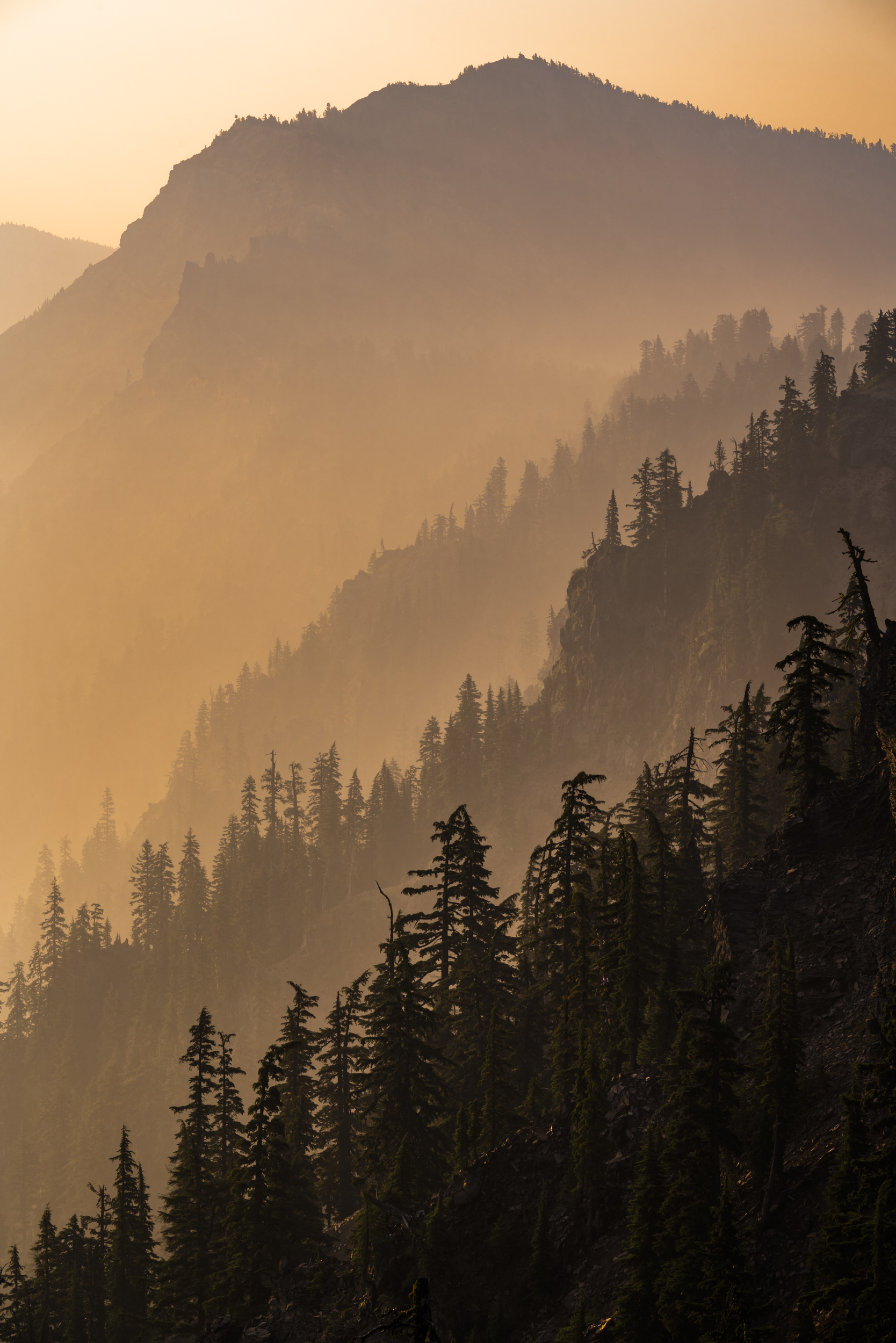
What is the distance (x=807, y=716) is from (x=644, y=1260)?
55.9ft

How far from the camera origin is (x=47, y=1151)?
95.9 meters

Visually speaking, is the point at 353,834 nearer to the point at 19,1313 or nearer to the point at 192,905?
the point at 192,905

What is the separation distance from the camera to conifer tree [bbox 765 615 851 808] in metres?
31.6

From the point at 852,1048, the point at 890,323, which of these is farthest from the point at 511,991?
the point at 890,323

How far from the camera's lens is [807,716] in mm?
32812

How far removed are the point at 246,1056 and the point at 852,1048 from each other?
80730 mm

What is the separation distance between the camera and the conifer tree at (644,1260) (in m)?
23.6

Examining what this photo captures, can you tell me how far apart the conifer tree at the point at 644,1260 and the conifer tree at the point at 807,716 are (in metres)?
13.1

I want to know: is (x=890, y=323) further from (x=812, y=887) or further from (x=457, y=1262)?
(x=457, y=1262)

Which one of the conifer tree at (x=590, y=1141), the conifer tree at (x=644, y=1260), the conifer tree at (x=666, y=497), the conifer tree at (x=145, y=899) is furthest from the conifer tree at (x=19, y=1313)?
the conifer tree at (x=666, y=497)

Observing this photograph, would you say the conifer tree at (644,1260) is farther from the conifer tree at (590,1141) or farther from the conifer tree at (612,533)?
the conifer tree at (612,533)

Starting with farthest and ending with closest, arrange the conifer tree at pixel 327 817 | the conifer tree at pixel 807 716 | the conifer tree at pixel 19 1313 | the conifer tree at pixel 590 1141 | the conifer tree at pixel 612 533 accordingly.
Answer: the conifer tree at pixel 612 533, the conifer tree at pixel 327 817, the conifer tree at pixel 19 1313, the conifer tree at pixel 807 716, the conifer tree at pixel 590 1141

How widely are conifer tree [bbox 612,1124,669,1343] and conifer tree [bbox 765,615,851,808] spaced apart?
13.1m

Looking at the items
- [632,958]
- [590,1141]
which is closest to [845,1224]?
[590,1141]
